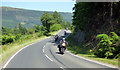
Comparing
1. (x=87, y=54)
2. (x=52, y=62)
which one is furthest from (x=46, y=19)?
(x=52, y=62)

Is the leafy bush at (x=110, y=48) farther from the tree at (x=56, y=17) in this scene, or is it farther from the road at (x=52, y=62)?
the tree at (x=56, y=17)

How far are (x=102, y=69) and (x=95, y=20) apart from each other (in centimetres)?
1837

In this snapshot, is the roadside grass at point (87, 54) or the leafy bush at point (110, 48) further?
the leafy bush at point (110, 48)

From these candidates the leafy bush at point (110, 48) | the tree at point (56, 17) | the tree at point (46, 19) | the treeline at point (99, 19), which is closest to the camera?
the leafy bush at point (110, 48)

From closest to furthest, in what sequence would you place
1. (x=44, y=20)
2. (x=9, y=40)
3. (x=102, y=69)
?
1. (x=102, y=69)
2. (x=9, y=40)
3. (x=44, y=20)

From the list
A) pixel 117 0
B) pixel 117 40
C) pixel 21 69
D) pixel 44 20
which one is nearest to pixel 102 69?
pixel 21 69

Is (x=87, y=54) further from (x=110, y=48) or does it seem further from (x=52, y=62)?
(x=52, y=62)

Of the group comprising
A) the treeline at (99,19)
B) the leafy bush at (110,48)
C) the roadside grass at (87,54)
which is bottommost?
the roadside grass at (87,54)

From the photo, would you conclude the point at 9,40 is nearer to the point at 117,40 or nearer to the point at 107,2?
the point at 107,2

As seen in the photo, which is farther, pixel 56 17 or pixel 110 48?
pixel 56 17

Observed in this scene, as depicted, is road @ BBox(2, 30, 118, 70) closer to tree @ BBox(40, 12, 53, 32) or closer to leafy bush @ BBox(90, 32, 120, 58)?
leafy bush @ BBox(90, 32, 120, 58)

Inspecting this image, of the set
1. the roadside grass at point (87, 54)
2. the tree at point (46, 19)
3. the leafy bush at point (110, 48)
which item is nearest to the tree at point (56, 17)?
the tree at point (46, 19)

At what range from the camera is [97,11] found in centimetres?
2520

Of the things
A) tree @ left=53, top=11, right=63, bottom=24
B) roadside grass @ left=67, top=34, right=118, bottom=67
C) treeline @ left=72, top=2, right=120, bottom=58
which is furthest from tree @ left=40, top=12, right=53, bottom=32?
tree @ left=53, top=11, right=63, bottom=24
